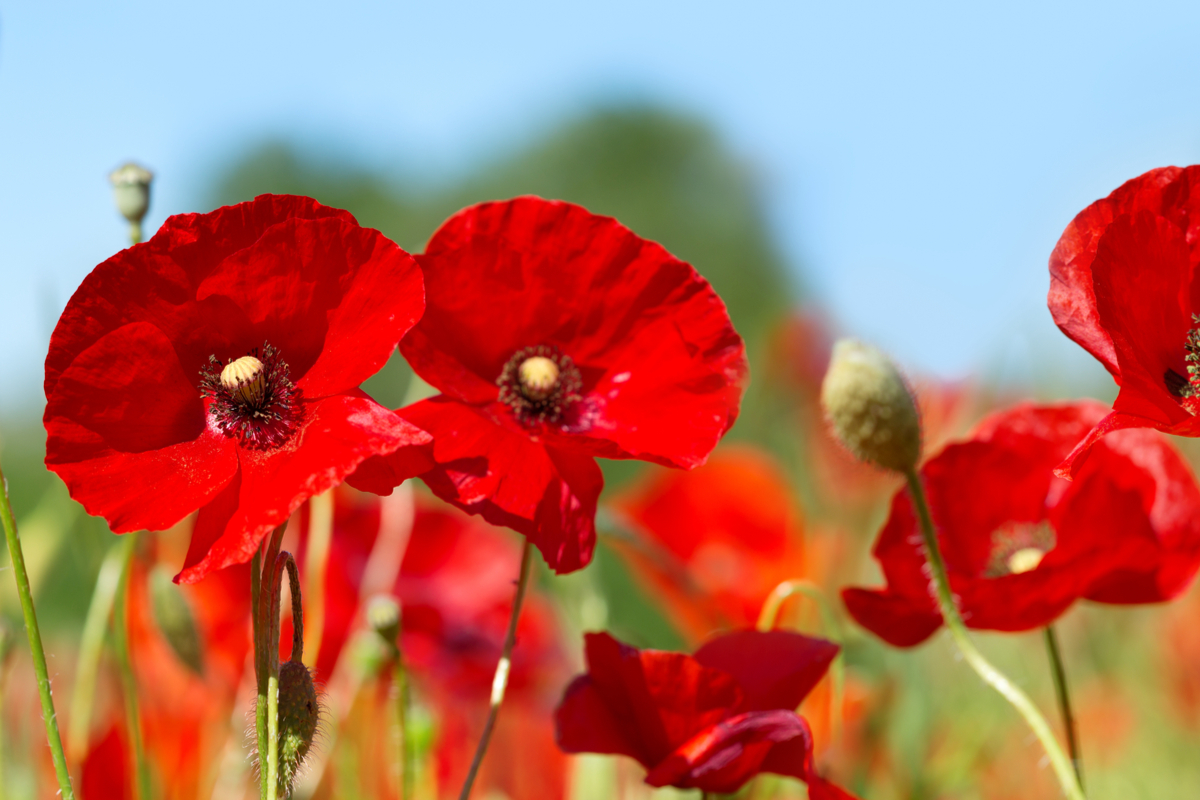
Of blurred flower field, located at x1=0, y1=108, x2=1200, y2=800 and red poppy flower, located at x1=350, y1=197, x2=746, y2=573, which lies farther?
blurred flower field, located at x1=0, y1=108, x2=1200, y2=800

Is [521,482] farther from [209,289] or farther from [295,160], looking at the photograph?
[295,160]

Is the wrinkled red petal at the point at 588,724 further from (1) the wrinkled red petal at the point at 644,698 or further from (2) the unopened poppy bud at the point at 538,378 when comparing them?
(2) the unopened poppy bud at the point at 538,378

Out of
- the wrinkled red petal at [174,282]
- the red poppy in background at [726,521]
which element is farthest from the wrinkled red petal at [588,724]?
the red poppy in background at [726,521]

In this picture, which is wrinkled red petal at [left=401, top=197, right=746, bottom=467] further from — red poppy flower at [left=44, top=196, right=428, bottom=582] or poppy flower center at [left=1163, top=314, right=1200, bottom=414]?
poppy flower center at [left=1163, top=314, right=1200, bottom=414]

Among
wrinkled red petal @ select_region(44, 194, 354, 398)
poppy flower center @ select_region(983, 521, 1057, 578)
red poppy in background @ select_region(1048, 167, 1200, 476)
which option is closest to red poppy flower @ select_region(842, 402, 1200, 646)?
poppy flower center @ select_region(983, 521, 1057, 578)

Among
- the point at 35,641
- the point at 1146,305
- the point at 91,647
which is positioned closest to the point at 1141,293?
the point at 1146,305

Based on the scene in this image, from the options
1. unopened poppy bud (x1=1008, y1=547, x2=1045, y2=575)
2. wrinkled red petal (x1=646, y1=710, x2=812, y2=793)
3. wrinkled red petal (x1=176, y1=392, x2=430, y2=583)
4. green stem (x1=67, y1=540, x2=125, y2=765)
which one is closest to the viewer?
wrinkled red petal (x1=176, y1=392, x2=430, y2=583)

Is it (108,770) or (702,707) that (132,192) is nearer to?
(702,707)
